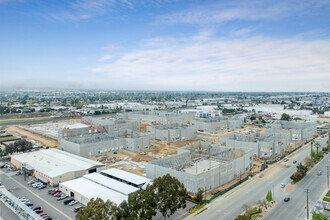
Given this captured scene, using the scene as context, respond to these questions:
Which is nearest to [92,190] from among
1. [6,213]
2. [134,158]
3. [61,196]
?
[61,196]

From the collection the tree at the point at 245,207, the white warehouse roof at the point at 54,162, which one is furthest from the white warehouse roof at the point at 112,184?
the tree at the point at 245,207

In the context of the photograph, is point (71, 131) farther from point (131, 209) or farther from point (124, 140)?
point (131, 209)

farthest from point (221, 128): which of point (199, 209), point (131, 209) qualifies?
point (131, 209)

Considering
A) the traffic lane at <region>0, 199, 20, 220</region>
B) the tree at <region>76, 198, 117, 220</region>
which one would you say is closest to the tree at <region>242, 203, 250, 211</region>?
the tree at <region>76, 198, 117, 220</region>

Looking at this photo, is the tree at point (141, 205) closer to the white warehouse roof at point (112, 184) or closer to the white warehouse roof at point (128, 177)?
the white warehouse roof at point (112, 184)

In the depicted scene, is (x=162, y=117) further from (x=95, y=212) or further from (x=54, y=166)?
(x=95, y=212)
